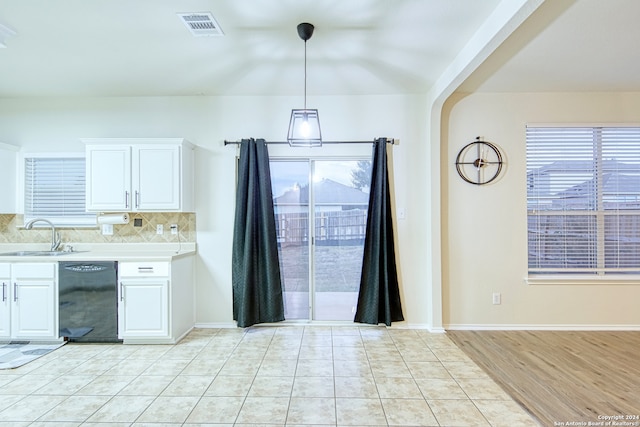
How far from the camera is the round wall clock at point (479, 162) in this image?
362 centimetres

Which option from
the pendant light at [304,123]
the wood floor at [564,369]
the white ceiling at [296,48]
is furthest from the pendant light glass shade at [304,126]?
the wood floor at [564,369]

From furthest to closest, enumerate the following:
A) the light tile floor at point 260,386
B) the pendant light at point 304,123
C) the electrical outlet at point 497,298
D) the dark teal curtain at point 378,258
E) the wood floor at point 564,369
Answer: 1. the electrical outlet at point 497,298
2. the dark teal curtain at point 378,258
3. the pendant light at point 304,123
4. the wood floor at point 564,369
5. the light tile floor at point 260,386

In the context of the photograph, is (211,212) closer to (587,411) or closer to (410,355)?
(410,355)

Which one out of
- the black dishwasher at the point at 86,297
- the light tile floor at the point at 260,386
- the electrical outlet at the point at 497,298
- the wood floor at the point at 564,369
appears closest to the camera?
the light tile floor at the point at 260,386

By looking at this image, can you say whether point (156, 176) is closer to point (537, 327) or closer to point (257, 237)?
point (257, 237)

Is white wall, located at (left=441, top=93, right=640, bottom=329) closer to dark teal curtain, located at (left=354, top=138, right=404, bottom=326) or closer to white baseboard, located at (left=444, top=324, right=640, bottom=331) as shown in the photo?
white baseboard, located at (left=444, top=324, right=640, bottom=331)

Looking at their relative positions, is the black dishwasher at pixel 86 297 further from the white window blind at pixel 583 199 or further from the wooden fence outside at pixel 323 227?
the white window blind at pixel 583 199

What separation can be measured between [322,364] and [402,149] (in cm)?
241

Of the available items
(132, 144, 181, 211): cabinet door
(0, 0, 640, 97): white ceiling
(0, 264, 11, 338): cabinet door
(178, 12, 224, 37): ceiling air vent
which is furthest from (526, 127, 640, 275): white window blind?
(0, 264, 11, 338): cabinet door

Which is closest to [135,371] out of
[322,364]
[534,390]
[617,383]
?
[322,364]

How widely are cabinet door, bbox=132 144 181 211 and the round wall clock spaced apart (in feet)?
10.2

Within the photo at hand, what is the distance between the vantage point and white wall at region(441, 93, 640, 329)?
3588mm

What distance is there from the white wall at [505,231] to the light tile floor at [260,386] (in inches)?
31.1

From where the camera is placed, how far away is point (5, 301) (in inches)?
125
